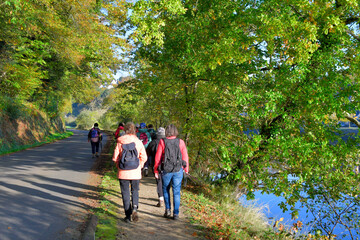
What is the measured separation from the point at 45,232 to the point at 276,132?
21.6 feet

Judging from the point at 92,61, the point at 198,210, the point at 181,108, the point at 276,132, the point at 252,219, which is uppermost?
the point at 92,61

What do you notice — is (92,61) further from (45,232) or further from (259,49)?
(45,232)

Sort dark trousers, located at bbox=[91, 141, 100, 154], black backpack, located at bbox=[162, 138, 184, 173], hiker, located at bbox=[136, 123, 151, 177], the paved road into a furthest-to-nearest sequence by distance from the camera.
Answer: dark trousers, located at bbox=[91, 141, 100, 154]
hiker, located at bbox=[136, 123, 151, 177]
black backpack, located at bbox=[162, 138, 184, 173]
the paved road

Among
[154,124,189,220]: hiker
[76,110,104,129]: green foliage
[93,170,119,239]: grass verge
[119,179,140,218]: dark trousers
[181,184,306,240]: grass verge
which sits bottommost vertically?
[181,184,306,240]: grass verge

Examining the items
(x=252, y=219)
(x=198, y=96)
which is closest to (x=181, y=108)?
(x=198, y=96)

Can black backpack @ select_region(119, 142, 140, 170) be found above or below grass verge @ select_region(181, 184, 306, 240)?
above

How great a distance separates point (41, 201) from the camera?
6652mm

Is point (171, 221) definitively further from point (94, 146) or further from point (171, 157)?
point (94, 146)

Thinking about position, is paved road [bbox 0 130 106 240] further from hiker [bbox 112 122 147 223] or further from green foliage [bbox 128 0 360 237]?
green foliage [bbox 128 0 360 237]

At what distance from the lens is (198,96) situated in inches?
461

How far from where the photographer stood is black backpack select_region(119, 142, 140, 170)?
577cm

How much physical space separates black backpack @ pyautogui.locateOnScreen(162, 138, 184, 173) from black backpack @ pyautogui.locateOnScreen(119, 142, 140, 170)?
64 centimetres

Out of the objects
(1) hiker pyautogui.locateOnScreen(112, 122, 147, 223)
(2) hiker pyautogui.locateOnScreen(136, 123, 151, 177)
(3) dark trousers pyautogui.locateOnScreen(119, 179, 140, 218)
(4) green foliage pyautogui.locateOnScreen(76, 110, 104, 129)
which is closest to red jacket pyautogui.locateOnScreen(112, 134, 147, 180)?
(1) hiker pyautogui.locateOnScreen(112, 122, 147, 223)

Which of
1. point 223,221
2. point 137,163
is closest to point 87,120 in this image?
point 223,221
